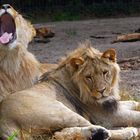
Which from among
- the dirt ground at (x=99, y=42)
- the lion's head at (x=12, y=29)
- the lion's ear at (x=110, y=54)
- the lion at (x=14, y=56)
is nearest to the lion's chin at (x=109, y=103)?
the lion's ear at (x=110, y=54)

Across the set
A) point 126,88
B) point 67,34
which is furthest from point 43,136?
point 67,34

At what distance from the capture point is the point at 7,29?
572 cm

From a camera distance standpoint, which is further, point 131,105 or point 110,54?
point 131,105

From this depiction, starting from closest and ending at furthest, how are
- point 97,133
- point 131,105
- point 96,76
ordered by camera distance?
point 97,133 → point 96,76 → point 131,105

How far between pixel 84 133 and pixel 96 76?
548 millimetres

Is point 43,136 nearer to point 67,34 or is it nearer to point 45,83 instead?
point 45,83

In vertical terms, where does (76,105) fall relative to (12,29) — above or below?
below

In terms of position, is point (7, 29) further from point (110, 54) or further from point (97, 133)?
point (97, 133)

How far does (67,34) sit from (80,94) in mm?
7540

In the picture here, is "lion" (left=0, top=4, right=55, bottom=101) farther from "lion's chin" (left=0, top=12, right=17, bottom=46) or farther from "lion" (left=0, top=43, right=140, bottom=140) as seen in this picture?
"lion" (left=0, top=43, right=140, bottom=140)

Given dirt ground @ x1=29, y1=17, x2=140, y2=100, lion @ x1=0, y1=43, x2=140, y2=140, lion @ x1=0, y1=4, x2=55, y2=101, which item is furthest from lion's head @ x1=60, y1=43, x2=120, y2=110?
dirt ground @ x1=29, y1=17, x2=140, y2=100

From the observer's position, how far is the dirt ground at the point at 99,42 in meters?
7.53

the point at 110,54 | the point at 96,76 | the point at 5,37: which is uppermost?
the point at 5,37

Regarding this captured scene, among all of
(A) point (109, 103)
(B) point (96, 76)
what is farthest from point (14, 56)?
(A) point (109, 103)
